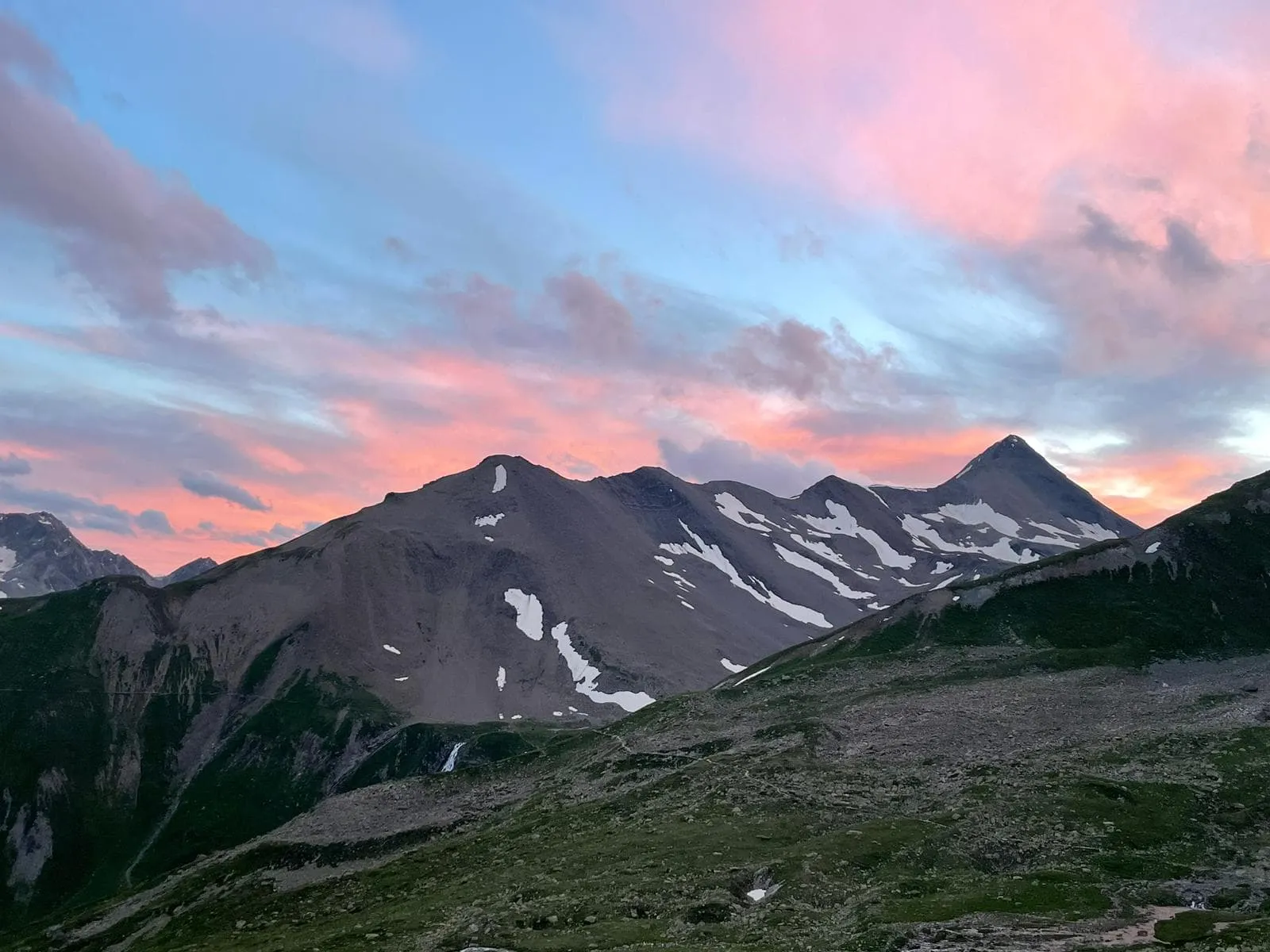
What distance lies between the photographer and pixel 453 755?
191 meters

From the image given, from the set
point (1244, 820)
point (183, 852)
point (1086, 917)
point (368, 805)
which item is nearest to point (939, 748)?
point (1244, 820)

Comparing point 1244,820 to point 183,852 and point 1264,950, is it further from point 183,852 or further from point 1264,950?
point 183,852

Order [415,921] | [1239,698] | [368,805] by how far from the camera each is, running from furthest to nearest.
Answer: [368,805]
[1239,698]
[415,921]

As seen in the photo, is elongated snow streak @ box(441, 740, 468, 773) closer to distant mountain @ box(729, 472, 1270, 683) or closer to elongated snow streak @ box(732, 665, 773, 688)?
elongated snow streak @ box(732, 665, 773, 688)

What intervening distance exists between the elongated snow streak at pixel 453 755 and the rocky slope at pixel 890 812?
205 feet

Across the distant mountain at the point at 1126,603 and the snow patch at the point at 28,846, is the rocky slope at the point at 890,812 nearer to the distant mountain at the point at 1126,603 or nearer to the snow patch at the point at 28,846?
the distant mountain at the point at 1126,603

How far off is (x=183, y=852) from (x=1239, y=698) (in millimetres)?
182855

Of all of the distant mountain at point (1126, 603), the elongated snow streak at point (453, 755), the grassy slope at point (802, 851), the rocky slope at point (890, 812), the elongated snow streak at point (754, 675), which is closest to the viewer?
the grassy slope at point (802, 851)

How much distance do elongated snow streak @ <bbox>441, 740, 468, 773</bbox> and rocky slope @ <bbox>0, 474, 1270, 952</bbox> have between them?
62450 millimetres

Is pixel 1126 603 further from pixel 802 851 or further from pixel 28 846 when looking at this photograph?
pixel 28 846

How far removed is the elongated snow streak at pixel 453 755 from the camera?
618 ft

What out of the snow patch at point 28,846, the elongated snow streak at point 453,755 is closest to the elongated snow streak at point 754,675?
the elongated snow streak at point 453,755

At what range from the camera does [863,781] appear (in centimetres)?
8331

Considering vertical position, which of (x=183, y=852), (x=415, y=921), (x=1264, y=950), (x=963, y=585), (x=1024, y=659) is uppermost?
(x=963, y=585)
